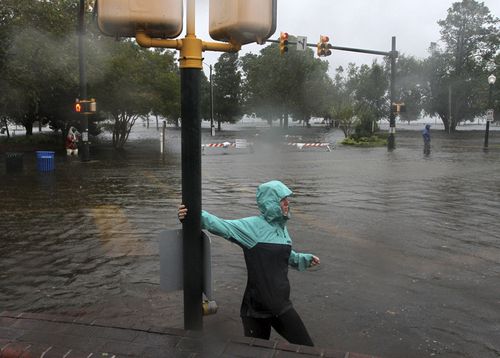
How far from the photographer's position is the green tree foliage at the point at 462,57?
57.8 metres

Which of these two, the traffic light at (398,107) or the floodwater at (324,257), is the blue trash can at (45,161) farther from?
the traffic light at (398,107)

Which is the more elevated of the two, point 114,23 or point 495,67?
point 495,67

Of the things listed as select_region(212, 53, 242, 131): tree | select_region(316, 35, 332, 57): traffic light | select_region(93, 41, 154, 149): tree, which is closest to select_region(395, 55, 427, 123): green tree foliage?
select_region(212, 53, 242, 131): tree

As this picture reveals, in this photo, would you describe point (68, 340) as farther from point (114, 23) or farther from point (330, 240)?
point (330, 240)

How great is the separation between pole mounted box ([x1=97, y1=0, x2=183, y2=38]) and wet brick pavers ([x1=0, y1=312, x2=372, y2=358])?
2.13m

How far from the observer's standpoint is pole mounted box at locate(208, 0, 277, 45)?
327 cm

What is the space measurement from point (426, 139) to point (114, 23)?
Result: 23.9m

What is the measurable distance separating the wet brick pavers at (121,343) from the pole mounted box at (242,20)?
207 cm

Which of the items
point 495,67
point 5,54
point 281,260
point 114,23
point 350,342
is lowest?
point 350,342

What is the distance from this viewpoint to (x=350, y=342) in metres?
4.21

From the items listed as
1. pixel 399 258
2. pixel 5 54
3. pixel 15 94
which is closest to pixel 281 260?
pixel 399 258

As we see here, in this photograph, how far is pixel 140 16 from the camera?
10.5 feet

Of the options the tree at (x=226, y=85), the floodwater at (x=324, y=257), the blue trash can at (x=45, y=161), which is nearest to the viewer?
the floodwater at (x=324, y=257)

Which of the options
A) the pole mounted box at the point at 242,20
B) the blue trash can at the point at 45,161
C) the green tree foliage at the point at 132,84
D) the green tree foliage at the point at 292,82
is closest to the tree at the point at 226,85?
the green tree foliage at the point at 292,82
